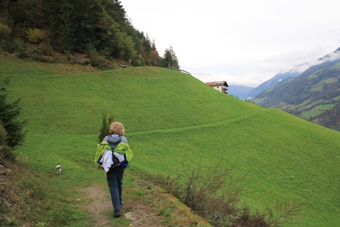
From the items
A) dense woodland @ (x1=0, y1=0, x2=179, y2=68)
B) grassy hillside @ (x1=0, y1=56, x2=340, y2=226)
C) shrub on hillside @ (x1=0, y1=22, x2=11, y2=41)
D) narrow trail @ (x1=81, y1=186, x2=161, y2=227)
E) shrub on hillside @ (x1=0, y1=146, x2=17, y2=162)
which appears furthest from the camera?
dense woodland @ (x1=0, y1=0, x2=179, y2=68)

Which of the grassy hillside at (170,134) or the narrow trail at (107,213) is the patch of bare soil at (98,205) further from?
the grassy hillside at (170,134)

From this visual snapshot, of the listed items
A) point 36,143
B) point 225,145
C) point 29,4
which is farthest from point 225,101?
point 29,4

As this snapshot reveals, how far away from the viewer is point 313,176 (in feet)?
76.8

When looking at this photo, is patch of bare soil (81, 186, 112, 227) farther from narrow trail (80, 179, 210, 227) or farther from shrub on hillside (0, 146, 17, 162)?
shrub on hillside (0, 146, 17, 162)

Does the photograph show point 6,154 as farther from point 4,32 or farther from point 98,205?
point 4,32

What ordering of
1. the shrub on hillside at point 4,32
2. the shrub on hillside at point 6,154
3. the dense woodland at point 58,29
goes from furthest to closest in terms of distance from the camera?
the dense woodland at point 58,29 → the shrub on hillside at point 4,32 → the shrub on hillside at point 6,154

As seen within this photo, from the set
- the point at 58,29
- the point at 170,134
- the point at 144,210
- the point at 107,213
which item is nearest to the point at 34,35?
the point at 58,29

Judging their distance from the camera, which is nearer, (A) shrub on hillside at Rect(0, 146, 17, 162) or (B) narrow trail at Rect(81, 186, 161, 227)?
(B) narrow trail at Rect(81, 186, 161, 227)

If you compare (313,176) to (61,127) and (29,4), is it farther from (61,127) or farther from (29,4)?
(29,4)

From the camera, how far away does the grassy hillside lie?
17.9m

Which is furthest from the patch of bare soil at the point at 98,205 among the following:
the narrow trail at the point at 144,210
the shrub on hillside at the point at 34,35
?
the shrub on hillside at the point at 34,35

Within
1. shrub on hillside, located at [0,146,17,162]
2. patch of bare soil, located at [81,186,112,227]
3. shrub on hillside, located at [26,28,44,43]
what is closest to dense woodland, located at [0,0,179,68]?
shrub on hillside, located at [26,28,44,43]

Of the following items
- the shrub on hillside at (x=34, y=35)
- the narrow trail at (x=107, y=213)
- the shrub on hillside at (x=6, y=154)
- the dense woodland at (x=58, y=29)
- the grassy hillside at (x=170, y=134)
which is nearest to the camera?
the narrow trail at (x=107, y=213)

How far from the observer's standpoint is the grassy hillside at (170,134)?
17.9 metres
